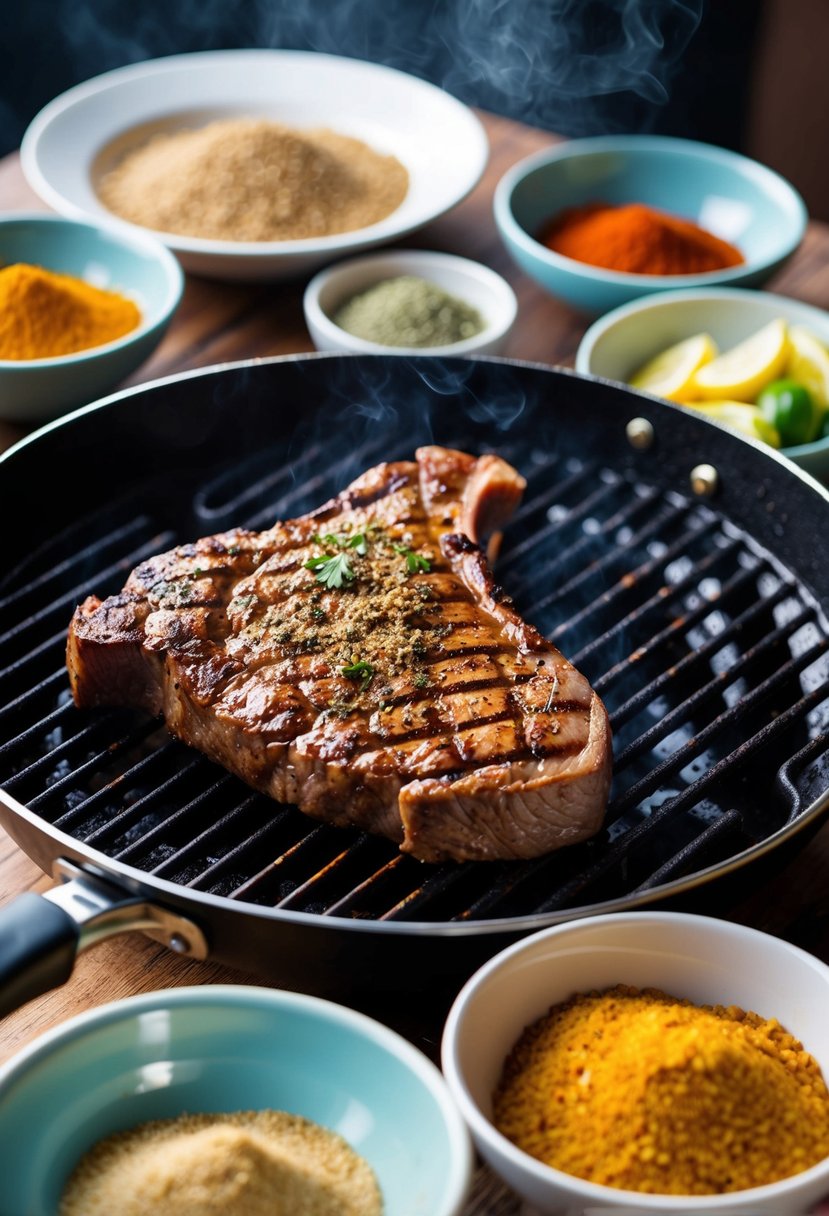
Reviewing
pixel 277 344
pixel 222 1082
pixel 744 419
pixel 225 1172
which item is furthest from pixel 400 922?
pixel 277 344

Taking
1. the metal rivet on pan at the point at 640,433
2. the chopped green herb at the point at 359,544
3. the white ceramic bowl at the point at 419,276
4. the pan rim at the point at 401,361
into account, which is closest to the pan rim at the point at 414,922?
the chopped green herb at the point at 359,544

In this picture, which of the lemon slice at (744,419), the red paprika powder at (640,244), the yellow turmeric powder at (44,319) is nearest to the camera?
the lemon slice at (744,419)

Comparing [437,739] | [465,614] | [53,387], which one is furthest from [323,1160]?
[53,387]

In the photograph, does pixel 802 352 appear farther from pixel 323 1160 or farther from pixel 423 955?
pixel 323 1160

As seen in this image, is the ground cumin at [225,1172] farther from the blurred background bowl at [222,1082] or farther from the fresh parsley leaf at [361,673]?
the fresh parsley leaf at [361,673]

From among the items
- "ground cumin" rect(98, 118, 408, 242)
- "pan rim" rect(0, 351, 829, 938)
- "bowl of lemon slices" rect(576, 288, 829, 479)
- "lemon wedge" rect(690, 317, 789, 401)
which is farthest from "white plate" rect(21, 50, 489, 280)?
"pan rim" rect(0, 351, 829, 938)

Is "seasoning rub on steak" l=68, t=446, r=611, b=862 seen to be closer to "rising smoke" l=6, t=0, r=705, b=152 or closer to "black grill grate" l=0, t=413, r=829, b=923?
"black grill grate" l=0, t=413, r=829, b=923
